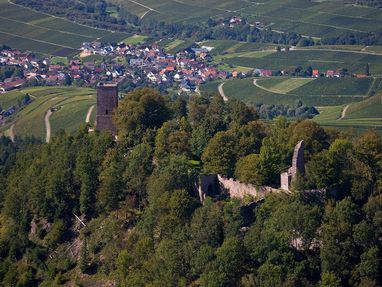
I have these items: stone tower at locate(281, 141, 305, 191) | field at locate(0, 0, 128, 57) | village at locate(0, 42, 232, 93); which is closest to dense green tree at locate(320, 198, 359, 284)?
stone tower at locate(281, 141, 305, 191)

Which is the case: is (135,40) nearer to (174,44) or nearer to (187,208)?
(174,44)

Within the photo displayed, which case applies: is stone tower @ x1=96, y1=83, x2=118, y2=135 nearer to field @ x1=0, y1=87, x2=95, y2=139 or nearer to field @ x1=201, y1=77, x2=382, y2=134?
field @ x1=0, y1=87, x2=95, y2=139

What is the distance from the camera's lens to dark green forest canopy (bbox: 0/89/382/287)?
3772 centimetres

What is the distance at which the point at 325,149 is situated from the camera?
141 feet

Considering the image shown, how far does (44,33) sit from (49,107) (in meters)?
46.6

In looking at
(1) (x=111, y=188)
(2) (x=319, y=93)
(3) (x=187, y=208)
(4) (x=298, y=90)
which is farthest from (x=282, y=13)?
(3) (x=187, y=208)

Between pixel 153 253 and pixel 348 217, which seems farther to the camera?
pixel 153 253

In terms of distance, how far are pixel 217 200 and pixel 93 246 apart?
6641 millimetres

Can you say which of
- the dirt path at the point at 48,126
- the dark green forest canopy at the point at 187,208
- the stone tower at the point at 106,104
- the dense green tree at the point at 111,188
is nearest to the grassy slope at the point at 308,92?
the dirt path at the point at 48,126

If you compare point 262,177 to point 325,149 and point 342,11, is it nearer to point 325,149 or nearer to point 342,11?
point 325,149

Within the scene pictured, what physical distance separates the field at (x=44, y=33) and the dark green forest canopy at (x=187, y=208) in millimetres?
78576

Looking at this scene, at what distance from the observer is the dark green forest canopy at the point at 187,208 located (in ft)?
124

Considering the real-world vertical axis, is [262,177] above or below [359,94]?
above

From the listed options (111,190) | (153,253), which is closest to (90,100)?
(111,190)
